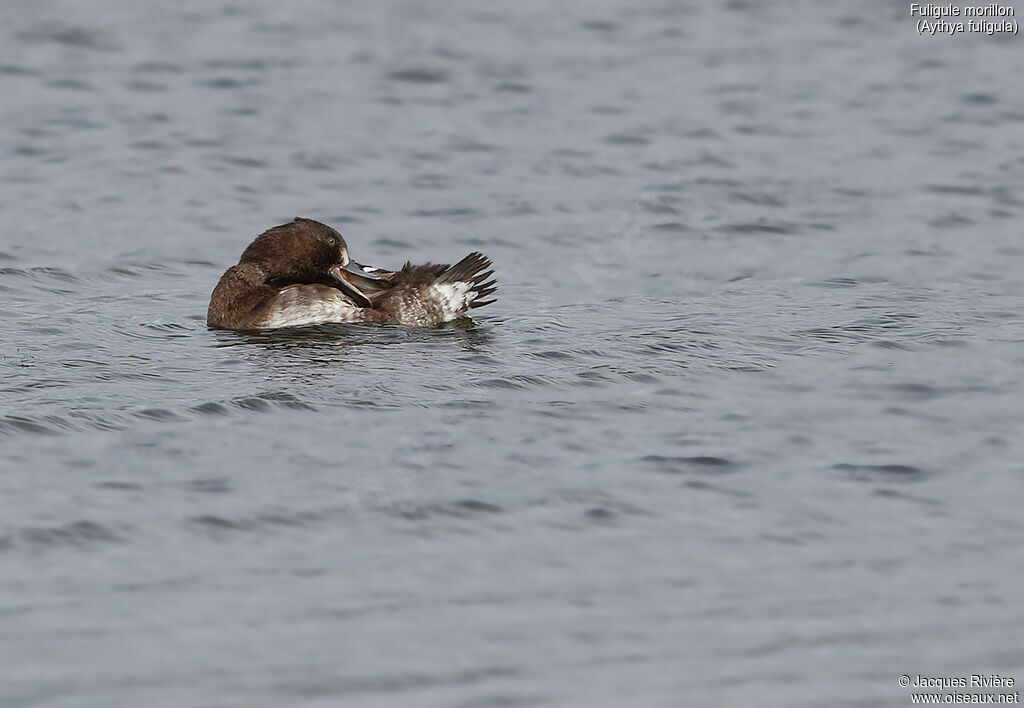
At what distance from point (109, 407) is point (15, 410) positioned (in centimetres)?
50

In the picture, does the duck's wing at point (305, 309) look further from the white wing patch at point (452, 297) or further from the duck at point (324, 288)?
the white wing patch at point (452, 297)

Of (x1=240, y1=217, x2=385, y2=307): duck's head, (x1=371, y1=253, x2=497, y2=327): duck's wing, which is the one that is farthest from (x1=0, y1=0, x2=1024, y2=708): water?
(x1=240, y1=217, x2=385, y2=307): duck's head

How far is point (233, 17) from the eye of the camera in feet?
74.7

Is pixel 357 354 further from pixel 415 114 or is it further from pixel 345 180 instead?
pixel 415 114

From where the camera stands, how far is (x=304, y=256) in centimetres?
1205

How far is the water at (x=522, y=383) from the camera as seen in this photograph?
638 centimetres

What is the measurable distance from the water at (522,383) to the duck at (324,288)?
24 cm

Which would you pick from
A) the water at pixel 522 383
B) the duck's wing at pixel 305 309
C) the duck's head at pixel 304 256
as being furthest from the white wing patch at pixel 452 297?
the duck's head at pixel 304 256

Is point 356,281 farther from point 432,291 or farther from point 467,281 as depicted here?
point 467,281

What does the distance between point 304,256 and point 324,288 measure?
1.17 ft

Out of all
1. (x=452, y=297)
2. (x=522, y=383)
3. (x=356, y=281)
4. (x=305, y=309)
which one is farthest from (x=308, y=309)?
(x=522, y=383)

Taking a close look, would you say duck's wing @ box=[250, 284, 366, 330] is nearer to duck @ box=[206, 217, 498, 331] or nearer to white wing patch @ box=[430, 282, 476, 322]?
duck @ box=[206, 217, 498, 331]

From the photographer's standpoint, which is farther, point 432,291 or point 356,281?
point 356,281

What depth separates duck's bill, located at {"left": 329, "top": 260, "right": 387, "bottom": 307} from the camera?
39.0 ft
